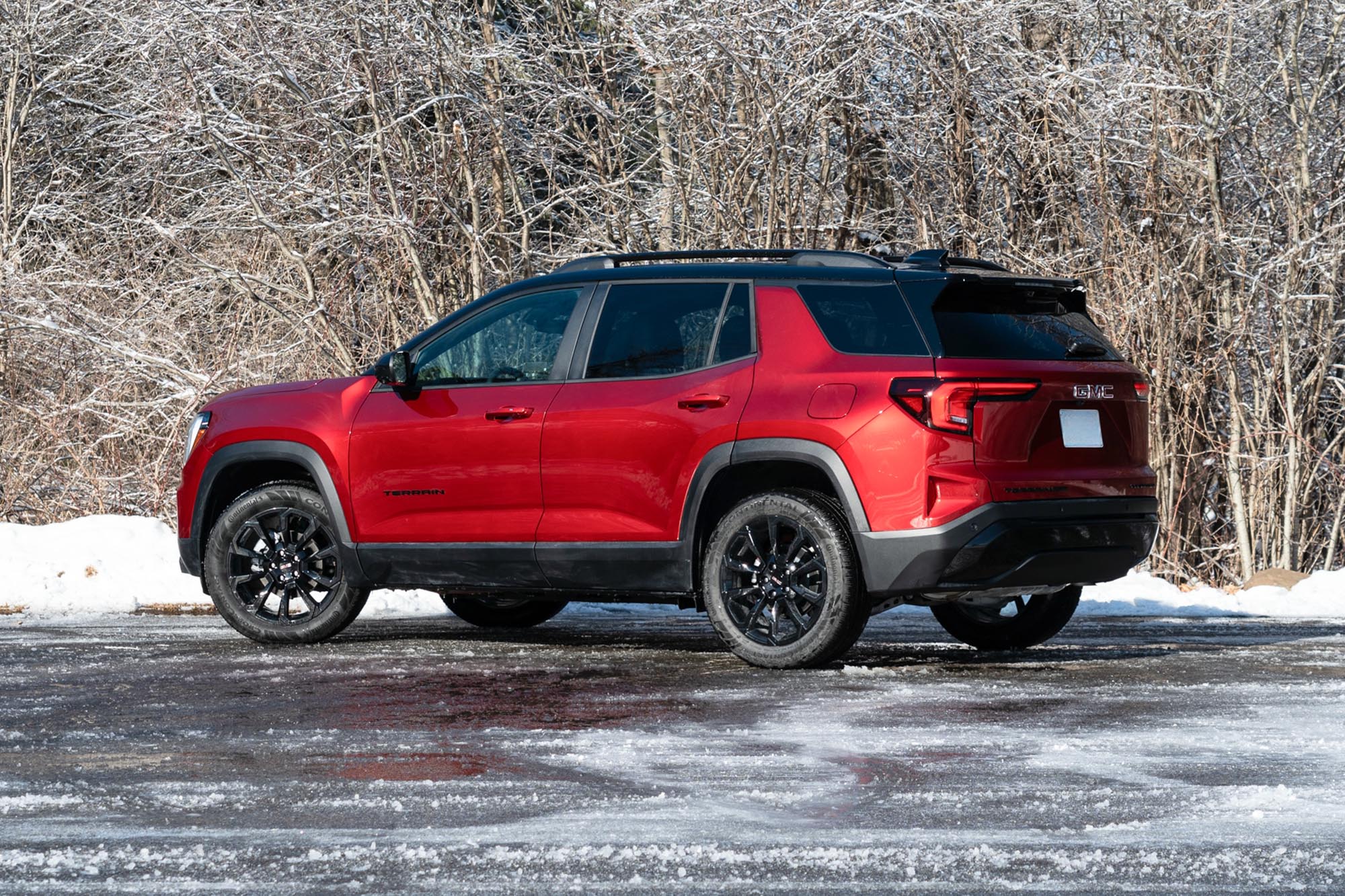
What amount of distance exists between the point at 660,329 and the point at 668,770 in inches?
134

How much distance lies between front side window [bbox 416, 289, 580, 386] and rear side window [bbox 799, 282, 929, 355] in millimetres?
1375

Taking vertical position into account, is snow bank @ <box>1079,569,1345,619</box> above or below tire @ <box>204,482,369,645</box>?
below

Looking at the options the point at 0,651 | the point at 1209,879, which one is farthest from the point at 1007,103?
the point at 1209,879

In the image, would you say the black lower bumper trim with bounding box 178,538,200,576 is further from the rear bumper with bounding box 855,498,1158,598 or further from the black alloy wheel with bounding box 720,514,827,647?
the rear bumper with bounding box 855,498,1158,598

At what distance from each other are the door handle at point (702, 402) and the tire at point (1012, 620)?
183 centimetres

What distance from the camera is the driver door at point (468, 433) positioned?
30.1 ft

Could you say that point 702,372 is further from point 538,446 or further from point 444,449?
point 444,449

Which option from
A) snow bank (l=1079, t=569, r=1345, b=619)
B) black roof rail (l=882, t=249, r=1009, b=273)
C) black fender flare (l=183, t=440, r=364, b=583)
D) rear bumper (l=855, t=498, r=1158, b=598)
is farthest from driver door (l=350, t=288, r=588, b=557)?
snow bank (l=1079, t=569, r=1345, b=619)

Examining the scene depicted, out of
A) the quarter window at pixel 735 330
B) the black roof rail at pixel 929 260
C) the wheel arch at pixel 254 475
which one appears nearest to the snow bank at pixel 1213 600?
the black roof rail at pixel 929 260

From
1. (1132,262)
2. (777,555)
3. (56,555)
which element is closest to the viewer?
(777,555)

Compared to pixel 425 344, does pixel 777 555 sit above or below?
below

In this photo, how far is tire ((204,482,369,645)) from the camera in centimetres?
999

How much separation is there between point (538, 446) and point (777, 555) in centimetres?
132

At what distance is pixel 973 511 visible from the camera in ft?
26.6
